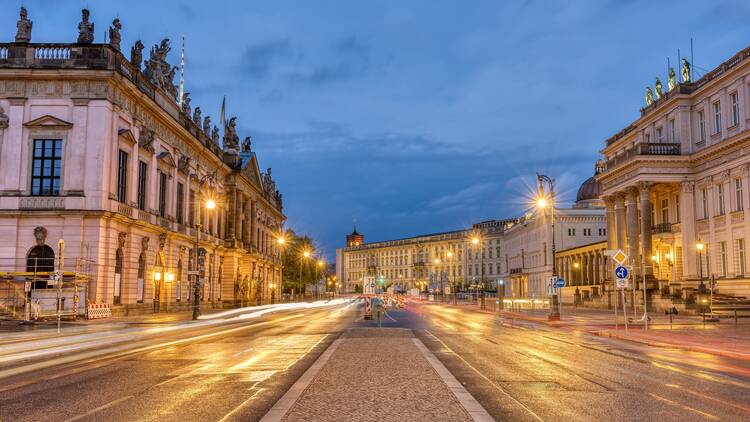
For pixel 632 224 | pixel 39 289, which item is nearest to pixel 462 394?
pixel 39 289

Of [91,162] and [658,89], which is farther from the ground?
[658,89]

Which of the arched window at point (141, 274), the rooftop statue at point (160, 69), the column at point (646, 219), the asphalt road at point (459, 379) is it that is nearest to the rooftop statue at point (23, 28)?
the rooftop statue at point (160, 69)

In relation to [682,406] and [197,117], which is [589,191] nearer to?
[197,117]

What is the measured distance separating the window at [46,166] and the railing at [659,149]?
148 feet

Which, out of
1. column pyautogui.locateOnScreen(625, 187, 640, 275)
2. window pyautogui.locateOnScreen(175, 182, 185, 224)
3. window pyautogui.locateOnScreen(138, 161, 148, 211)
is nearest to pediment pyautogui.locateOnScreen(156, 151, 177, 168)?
window pyautogui.locateOnScreen(138, 161, 148, 211)

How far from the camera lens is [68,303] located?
36.9 meters

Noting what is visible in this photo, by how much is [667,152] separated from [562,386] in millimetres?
50410

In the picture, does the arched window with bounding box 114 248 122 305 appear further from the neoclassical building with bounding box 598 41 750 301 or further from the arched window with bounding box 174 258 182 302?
the neoclassical building with bounding box 598 41 750 301

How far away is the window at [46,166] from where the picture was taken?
4038 cm

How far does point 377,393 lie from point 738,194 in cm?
4816

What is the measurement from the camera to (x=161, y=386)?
12.0 meters

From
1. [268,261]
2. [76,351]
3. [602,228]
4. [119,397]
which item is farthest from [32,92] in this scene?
[602,228]

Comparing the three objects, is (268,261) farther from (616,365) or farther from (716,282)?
(616,365)

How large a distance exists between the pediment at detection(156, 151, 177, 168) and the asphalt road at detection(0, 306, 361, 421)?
33.9 meters
